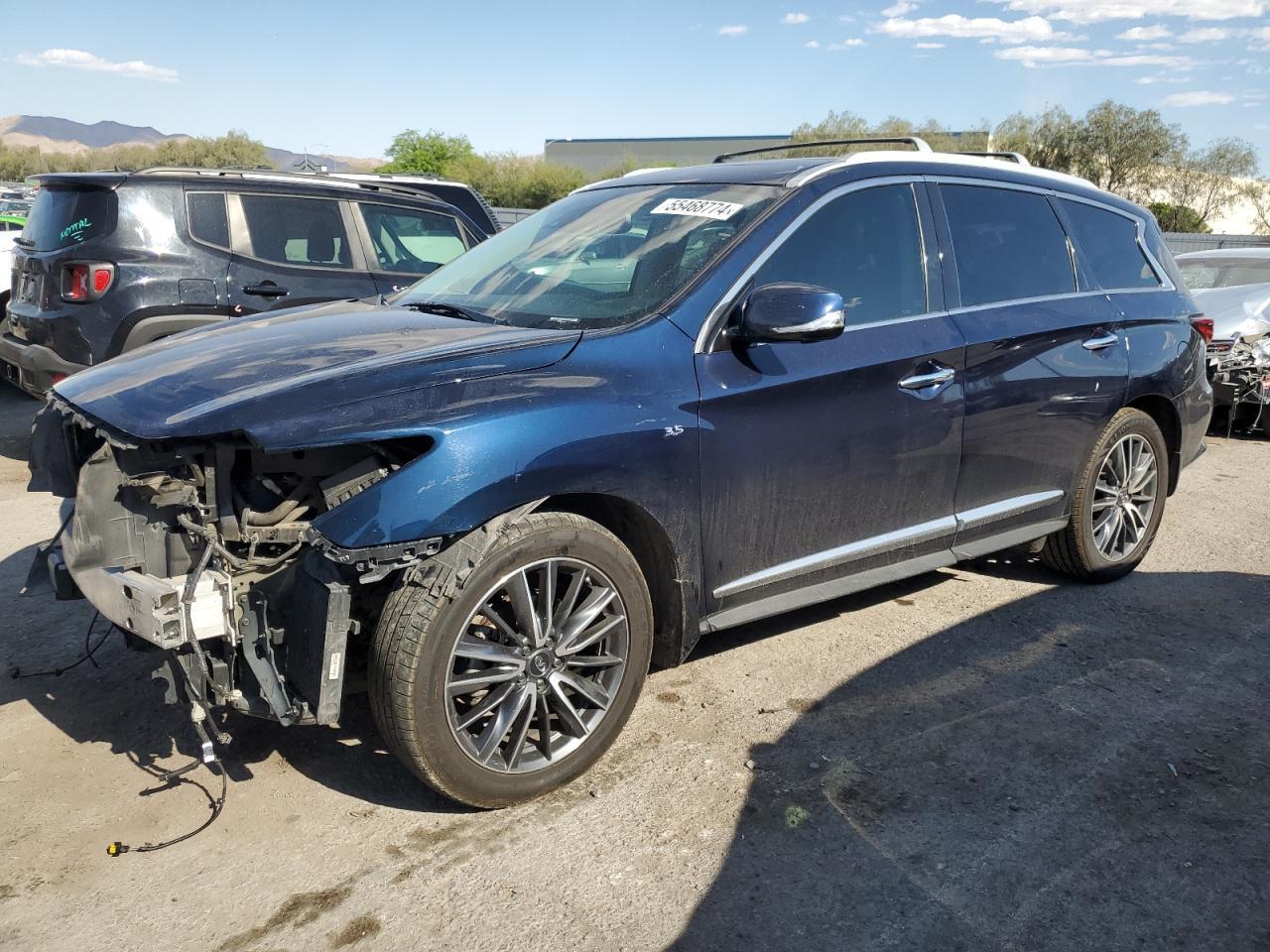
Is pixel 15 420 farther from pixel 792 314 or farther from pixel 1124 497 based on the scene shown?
pixel 1124 497

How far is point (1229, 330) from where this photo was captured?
901 cm

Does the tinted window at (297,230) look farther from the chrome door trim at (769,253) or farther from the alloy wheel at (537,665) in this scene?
the alloy wheel at (537,665)

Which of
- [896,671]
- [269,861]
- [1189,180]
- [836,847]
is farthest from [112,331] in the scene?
[1189,180]

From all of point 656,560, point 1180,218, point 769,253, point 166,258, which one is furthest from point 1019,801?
point 1180,218

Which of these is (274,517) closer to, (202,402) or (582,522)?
(202,402)

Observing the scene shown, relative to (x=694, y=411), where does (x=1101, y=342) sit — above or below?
above

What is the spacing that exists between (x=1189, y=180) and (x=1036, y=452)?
5085cm

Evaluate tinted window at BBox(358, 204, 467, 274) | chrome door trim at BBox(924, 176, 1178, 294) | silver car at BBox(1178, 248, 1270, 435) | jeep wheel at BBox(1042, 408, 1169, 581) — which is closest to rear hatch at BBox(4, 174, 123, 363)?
tinted window at BBox(358, 204, 467, 274)

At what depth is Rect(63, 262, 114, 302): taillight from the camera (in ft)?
21.8

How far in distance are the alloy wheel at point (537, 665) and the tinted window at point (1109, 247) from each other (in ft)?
9.93

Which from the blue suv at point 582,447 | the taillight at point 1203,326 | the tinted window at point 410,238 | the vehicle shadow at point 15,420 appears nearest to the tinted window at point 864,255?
the blue suv at point 582,447

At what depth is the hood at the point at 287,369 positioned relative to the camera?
111 inches

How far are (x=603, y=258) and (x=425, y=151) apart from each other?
69.2 m

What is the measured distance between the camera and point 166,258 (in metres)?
6.78
